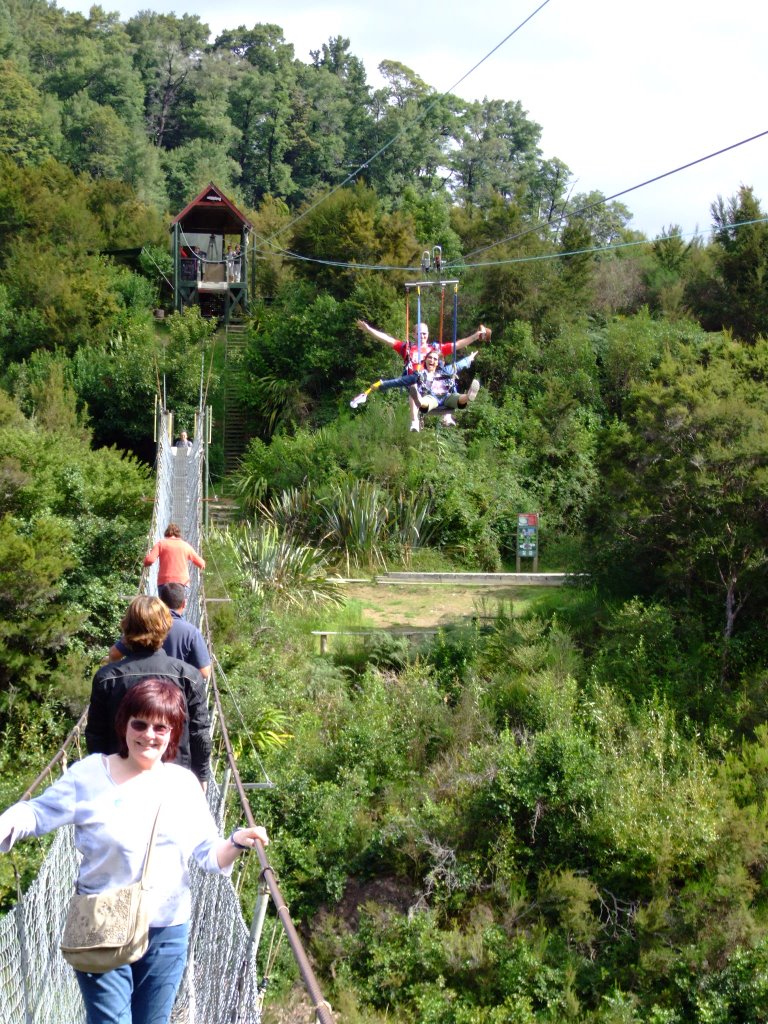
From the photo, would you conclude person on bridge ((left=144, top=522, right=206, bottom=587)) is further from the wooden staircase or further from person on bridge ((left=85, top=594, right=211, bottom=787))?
the wooden staircase

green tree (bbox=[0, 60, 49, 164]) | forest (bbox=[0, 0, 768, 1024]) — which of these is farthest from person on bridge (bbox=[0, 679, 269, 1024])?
green tree (bbox=[0, 60, 49, 164])

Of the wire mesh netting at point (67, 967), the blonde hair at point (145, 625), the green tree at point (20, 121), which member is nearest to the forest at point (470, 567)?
the wire mesh netting at point (67, 967)

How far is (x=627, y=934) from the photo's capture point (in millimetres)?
9188

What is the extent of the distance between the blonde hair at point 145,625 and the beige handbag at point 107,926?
816 mm

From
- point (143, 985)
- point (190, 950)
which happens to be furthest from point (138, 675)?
point (190, 950)

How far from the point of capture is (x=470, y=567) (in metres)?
A: 17.1

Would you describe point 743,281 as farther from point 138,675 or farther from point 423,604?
point 138,675

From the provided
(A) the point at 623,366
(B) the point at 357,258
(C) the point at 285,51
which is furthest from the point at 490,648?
(C) the point at 285,51

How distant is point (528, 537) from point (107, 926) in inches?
588

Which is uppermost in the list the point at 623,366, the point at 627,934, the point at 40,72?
the point at 40,72

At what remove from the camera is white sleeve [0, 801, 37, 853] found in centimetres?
227

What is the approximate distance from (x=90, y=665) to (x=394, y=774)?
12.0 ft

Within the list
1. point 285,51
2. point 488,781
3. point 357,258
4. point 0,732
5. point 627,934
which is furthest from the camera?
point 285,51

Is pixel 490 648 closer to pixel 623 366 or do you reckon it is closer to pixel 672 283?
pixel 623 366
